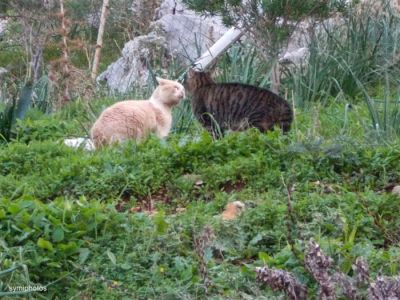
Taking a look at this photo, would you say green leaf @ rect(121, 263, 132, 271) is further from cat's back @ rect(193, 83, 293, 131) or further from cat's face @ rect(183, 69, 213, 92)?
cat's face @ rect(183, 69, 213, 92)

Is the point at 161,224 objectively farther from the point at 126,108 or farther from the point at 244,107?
the point at 244,107

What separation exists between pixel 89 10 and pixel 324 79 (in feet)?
41.3

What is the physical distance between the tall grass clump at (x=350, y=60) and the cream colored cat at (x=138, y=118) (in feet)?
5.47

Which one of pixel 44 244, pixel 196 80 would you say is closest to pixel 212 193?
pixel 44 244

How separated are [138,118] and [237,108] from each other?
3.00 ft

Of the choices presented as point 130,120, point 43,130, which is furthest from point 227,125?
point 43,130

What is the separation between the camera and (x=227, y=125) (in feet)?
27.8

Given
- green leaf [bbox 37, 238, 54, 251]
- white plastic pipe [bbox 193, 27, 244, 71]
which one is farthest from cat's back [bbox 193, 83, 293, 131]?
green leaf [bbox 37, 238, 54, 251]

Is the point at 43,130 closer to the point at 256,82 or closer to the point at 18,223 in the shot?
the point at 256,82

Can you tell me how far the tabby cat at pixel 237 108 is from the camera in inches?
323

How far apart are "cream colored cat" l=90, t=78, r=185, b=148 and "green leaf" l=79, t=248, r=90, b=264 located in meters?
2.85

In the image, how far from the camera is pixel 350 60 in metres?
10.6

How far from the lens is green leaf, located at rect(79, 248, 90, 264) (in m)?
4.84

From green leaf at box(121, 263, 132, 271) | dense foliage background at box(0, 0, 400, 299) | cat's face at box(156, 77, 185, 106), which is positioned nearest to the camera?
dense foliage background at box(0, 0, 400, 299)
